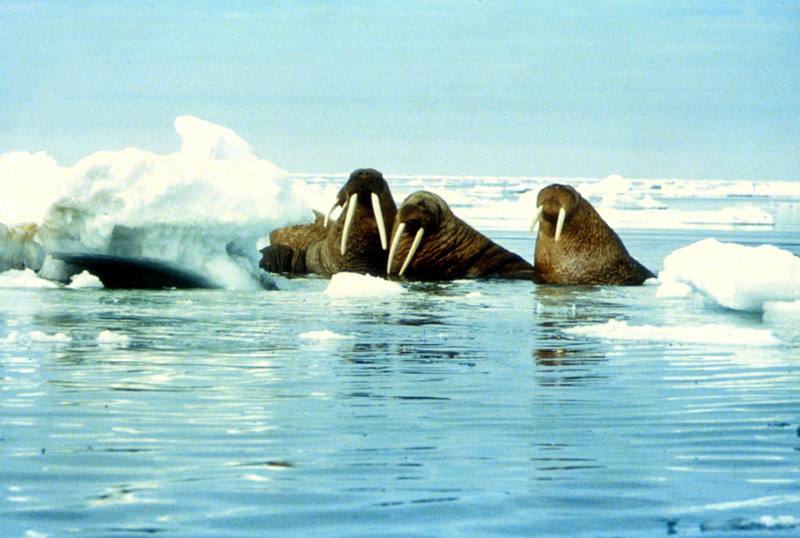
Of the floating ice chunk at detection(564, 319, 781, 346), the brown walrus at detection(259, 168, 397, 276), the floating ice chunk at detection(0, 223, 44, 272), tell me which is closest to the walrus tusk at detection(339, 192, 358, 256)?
the brown walrus at detection(259, 168, 397, 276)

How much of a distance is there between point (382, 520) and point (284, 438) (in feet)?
4.35

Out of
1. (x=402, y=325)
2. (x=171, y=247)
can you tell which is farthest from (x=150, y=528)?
(x=171, y=247)

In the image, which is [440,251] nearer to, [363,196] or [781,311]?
[363,196]

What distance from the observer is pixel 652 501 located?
14.1 ft

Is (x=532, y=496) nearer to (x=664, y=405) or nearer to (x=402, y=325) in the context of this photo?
(x=664, y=405)

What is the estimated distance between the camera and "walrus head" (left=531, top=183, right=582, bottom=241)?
14375 millimetres

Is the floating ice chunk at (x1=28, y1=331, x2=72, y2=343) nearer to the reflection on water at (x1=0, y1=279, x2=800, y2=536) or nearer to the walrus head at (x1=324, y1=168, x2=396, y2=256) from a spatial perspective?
the reflection on water at (x1=0, y1=279, x2=800, y2=536)

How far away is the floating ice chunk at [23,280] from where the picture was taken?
1309 cm

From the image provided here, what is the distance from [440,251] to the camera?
50.8 feet

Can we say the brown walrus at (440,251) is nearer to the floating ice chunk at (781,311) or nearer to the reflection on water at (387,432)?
the floating ice chunk at (781,311)

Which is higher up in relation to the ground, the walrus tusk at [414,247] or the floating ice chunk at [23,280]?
the walrus tusk at [414,247]

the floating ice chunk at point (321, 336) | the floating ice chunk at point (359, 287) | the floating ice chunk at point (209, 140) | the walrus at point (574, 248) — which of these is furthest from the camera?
the floating ice chunk at point (209, 140)

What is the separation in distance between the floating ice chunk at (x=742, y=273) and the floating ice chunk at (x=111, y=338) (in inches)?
177

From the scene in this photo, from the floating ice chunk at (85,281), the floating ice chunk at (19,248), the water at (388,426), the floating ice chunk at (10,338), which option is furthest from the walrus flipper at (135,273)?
the floating ice chunk at (10,338)
